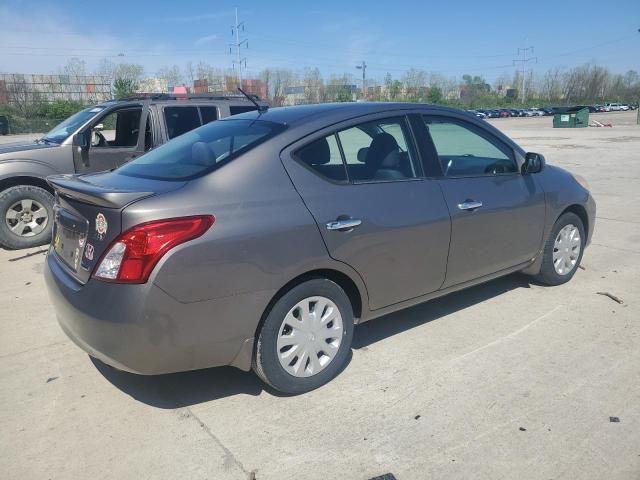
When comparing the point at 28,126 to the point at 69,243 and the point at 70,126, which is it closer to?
the point at 70,126

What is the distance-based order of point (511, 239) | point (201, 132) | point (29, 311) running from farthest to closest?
point (29, 311)
point (511, 239)
point (201, 132)

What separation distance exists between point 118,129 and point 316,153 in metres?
4.95

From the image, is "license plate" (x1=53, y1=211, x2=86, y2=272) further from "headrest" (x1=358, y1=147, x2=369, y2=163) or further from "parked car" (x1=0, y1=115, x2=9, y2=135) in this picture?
"parked car" (x1=0, y1=115, x2=9, y2=135)

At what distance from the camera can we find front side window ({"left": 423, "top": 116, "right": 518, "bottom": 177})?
3.98 m

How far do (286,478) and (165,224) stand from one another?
1.37 m

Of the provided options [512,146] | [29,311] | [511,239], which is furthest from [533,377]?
[29,311]

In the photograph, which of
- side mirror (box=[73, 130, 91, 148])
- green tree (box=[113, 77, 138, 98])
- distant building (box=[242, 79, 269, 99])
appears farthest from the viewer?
green tree (box=[113, 77, 138, 98])

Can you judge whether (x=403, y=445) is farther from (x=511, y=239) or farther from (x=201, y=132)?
(x=201, y=132)

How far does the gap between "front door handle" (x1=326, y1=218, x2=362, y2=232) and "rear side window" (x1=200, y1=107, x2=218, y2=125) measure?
4.66 metres

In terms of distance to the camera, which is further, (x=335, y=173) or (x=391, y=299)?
(x=391, y=299)

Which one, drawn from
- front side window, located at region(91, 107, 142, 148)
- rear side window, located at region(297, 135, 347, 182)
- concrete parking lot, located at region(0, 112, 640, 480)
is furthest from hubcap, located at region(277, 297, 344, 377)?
front side window, located at region(91, 107, 142, 148)

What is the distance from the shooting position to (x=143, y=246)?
2.65m

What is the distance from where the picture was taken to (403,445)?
9.09 feet

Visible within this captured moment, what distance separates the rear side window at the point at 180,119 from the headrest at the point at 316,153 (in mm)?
4214
